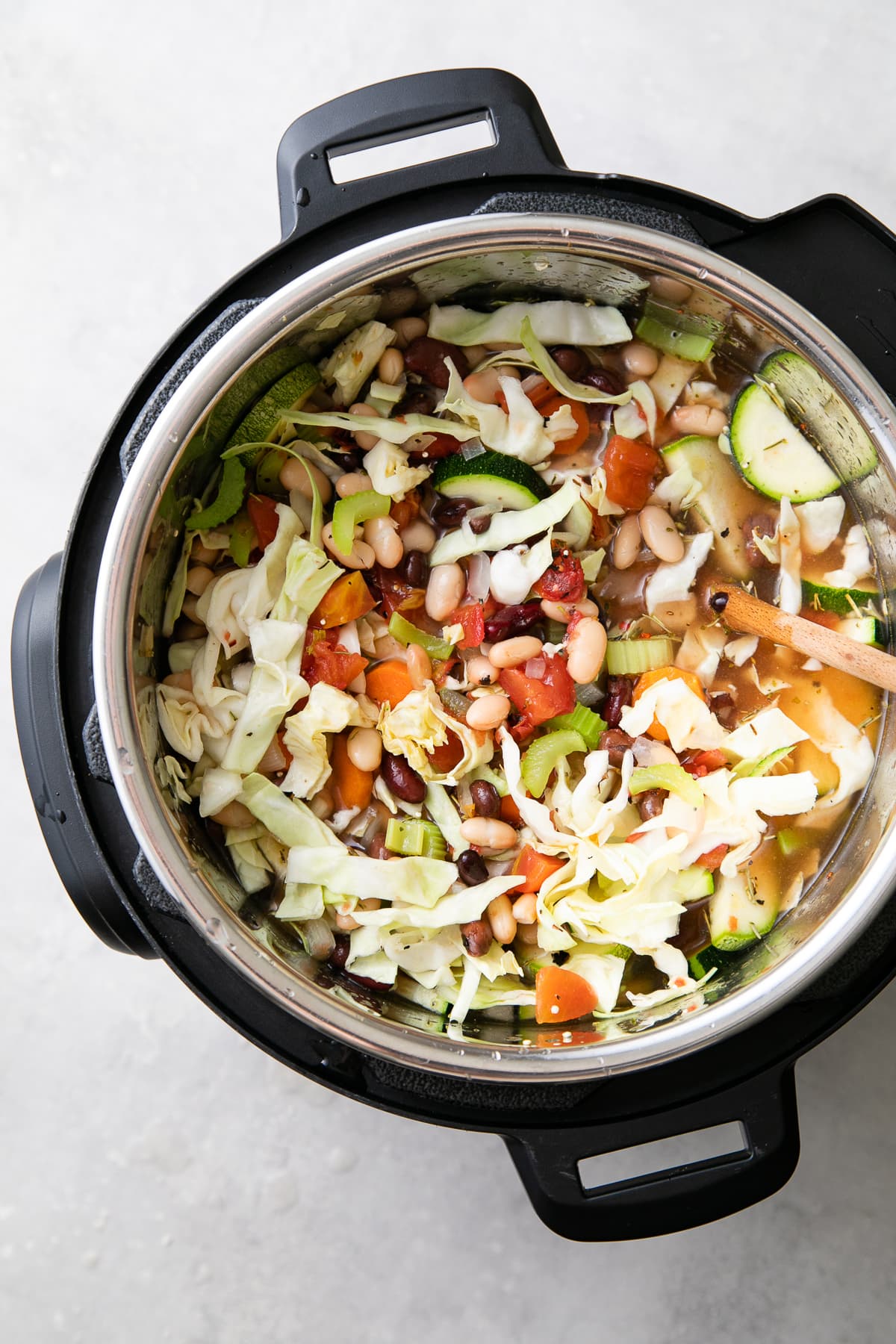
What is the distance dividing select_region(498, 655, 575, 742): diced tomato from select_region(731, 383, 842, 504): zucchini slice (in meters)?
0.51

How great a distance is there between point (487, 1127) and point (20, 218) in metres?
2.03

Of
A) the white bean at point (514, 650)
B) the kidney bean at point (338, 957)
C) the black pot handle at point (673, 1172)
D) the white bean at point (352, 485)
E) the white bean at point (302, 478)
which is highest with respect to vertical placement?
the white bean at point (302, 478)

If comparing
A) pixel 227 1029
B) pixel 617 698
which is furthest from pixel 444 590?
pixel 227 1029

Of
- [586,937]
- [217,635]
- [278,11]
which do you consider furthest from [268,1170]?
[278,11]

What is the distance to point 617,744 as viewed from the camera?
6.16 ft

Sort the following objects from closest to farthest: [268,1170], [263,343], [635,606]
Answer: [263,343], [635,606], [268,1170]

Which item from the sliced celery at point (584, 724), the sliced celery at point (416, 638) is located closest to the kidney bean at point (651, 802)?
the sliced celery at point (584, 724)

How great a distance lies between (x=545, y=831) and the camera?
6.02ft

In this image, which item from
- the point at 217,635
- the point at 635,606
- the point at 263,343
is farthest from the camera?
the point at 635,606

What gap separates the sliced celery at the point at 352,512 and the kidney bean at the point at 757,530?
68cm

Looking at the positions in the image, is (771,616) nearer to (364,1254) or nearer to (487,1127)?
(487,1127)

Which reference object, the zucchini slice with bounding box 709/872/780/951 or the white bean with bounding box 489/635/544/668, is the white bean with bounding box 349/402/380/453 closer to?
the white bean with bounding box 489/635/544/668

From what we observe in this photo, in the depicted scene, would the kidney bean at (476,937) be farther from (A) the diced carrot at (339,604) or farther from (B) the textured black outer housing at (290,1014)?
(A) the diced carrot at (339,604)

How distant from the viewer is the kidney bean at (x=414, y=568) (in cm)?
187
